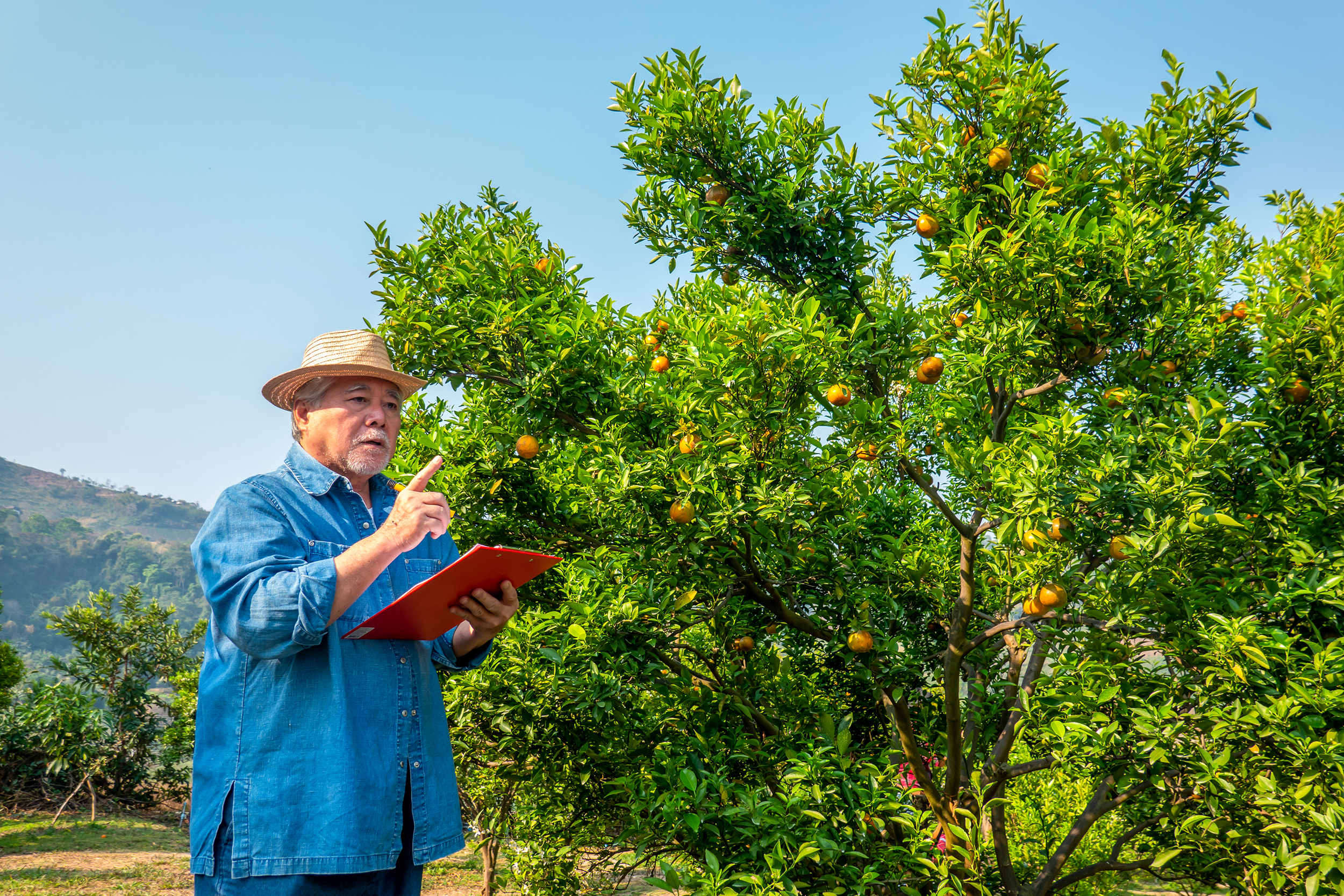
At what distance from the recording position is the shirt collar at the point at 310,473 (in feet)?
6.25

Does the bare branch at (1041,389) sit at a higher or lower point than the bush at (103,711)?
higher

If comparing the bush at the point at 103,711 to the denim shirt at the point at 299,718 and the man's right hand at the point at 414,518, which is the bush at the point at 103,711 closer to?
the denim shirt at the point at 299,718

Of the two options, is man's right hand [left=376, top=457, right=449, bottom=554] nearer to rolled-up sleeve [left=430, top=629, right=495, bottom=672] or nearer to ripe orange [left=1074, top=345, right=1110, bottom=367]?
rolled-up sleeve [left=430, top=629, right=495, bottom=672]

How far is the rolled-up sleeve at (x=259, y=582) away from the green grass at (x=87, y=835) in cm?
977

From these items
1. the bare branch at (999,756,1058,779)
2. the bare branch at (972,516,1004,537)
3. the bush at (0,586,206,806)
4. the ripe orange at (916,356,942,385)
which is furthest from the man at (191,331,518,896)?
the bush at (0,586,206,806)

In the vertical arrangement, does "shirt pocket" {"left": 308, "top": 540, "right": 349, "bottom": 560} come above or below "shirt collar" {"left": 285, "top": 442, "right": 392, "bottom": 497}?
below

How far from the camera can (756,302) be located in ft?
9.61

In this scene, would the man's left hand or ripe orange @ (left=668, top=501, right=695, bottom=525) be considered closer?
the man's left hand

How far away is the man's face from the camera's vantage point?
1981mm

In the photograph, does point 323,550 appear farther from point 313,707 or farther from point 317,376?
point 317,376

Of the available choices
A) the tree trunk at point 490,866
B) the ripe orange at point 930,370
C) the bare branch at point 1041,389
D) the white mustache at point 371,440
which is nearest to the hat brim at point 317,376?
the white mustache at point 371,440

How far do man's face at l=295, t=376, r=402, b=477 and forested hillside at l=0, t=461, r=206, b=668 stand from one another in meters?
95.9

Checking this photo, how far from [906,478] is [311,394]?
2.73 m

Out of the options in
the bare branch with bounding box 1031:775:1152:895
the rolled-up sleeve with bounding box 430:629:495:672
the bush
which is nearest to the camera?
the rolled-up sleeve with bounding box 430:629:495:672
